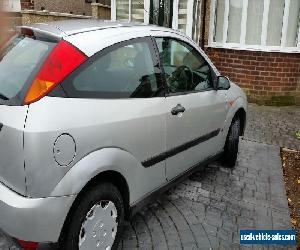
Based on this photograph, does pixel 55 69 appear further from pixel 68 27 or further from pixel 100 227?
pixel 100 227

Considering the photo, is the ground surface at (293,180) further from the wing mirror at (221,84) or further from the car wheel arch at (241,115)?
the wing mirror at (221,84)

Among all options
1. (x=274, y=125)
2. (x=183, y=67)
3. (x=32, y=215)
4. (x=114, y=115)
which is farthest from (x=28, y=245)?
(x=274, y=125)

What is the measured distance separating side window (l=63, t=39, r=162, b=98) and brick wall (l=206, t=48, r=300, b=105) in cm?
649

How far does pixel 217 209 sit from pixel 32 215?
2293 millimetres

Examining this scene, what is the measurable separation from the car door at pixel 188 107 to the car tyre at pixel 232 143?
0.48 metres

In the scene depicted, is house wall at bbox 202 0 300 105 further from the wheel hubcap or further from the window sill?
the wheel hubcap

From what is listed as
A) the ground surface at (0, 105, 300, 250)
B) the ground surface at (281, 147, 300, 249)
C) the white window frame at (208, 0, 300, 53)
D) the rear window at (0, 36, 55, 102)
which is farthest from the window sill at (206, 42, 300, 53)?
the rear window at (0, 36, 55, 102)

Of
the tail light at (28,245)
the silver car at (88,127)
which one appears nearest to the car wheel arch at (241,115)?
the silver car at (88,127)

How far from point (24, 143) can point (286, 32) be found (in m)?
8.26

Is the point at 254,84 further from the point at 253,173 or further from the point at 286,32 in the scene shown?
the point at 253,173

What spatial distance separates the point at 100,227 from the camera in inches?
114

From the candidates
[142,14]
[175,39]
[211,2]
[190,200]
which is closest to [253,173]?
[190,200]

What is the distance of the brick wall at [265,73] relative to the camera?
9172 mm

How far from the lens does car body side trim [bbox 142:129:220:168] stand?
3.30 metres
